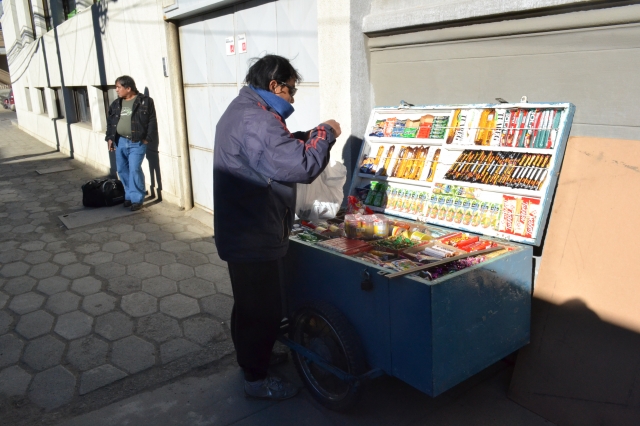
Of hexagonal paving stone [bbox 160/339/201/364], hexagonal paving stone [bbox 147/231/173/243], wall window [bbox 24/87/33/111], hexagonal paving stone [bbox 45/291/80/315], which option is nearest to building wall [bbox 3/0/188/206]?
hexagonal paving stone [bbox 147/231/173/243]

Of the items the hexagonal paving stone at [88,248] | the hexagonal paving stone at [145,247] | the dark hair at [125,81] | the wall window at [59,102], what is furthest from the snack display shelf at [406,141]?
the wall window at [59,102]

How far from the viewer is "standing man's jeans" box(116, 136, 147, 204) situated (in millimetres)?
7059

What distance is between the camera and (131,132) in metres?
6.96

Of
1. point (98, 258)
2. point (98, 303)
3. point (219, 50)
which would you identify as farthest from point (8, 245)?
point (219, 50)

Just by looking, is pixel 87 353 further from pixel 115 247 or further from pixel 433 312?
pixel 433 312

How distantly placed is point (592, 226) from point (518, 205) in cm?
38

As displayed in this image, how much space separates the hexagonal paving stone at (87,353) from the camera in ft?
10.9

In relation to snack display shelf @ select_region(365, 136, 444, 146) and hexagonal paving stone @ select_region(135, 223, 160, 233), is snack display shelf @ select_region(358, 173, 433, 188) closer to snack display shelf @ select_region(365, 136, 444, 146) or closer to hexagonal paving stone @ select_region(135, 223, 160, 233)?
snack display shelf @ select_region(365, 136, 444, 146)

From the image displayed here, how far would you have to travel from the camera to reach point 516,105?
112 inches

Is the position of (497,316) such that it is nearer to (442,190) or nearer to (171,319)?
(442,190)

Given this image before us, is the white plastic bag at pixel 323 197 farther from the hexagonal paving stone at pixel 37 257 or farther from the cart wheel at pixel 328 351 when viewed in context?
the hexagonal paving stone at pixel 37 257

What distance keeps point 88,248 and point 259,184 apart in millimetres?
3879

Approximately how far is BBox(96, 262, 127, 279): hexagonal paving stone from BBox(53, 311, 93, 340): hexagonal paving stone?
804mm

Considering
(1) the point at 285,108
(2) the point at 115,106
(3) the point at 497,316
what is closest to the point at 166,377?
(1) the point at 285,108
